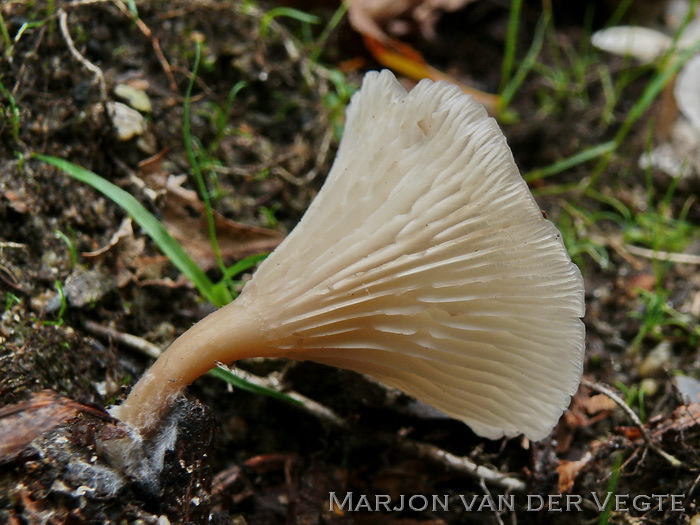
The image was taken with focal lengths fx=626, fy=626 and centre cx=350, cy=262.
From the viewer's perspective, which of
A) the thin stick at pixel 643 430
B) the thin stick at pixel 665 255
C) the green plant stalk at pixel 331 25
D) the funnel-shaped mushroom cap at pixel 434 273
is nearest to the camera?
the funnel-shaped mushroom cap at pixel 434 273

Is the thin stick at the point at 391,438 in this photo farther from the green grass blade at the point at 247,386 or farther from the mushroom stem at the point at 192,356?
the mushroom stem at the point at 192,356

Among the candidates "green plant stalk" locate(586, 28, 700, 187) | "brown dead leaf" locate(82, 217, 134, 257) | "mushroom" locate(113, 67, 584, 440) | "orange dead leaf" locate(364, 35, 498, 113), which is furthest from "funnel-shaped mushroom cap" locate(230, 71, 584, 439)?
"green plant stalk" locate(586, 28, 700, 187)

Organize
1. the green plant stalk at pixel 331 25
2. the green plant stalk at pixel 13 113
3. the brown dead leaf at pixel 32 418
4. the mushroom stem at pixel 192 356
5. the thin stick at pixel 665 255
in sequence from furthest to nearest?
1. the green plant stalk at pixel 331 25
2. the thin stick at pixel 665 255
3. the green plant stalk at pixel 13 113
4. the mushroom stem at pixel 192 356
5. the brown dead leaf at pixel 32 418

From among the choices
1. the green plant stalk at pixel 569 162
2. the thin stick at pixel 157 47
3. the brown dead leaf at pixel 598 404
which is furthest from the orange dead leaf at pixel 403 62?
the brown dead leaf at pixel 598 404

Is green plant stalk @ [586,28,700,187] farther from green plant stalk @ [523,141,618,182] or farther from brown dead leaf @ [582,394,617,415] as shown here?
brown dead leaf @ [582,394,617,415]

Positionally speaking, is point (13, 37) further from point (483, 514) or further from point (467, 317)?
point (483, 514)

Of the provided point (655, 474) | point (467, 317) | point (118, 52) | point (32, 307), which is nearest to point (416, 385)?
point (467, 317)

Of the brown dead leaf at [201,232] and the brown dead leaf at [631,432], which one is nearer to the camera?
the brown dead leaf at [631,432]
